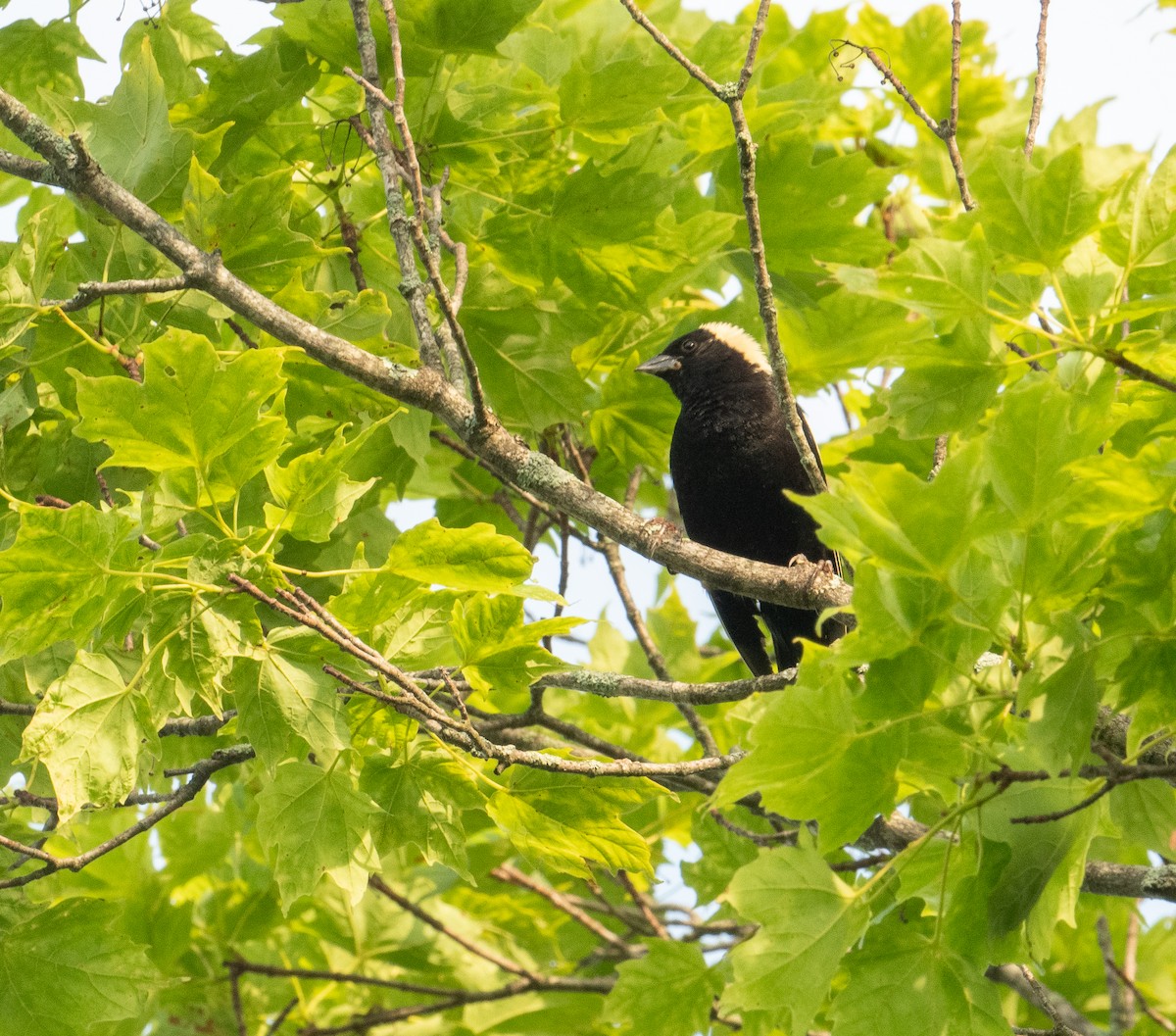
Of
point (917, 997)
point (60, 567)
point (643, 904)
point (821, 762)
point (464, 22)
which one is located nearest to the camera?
point (821, 762)

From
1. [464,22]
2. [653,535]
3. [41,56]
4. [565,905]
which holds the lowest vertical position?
[565,905]

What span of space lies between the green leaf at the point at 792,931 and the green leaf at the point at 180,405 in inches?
46.1

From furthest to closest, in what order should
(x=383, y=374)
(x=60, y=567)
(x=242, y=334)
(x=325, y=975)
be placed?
(x=325, y=975) → (x=242, y=334) → (x=383, y=374) → (x=60, y=567)

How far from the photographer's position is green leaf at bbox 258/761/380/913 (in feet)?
7.96

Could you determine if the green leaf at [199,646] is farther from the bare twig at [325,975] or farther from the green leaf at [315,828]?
the bare twig at [325,975]

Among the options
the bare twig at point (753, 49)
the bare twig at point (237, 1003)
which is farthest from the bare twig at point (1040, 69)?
the bare twig at point (237, 1003)

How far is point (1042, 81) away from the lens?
2.85 m

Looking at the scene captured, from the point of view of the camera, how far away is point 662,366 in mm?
4688

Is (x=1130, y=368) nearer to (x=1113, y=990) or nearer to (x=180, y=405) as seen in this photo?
(x=180, y=405)

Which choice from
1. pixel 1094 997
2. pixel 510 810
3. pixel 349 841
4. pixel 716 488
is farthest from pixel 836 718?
pixel 1094 997

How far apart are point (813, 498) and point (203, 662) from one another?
47.9 inches

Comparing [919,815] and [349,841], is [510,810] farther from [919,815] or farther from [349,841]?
[919,815]

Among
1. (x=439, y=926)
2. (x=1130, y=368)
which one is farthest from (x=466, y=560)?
(x=439, y=926)

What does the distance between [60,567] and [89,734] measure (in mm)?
313
